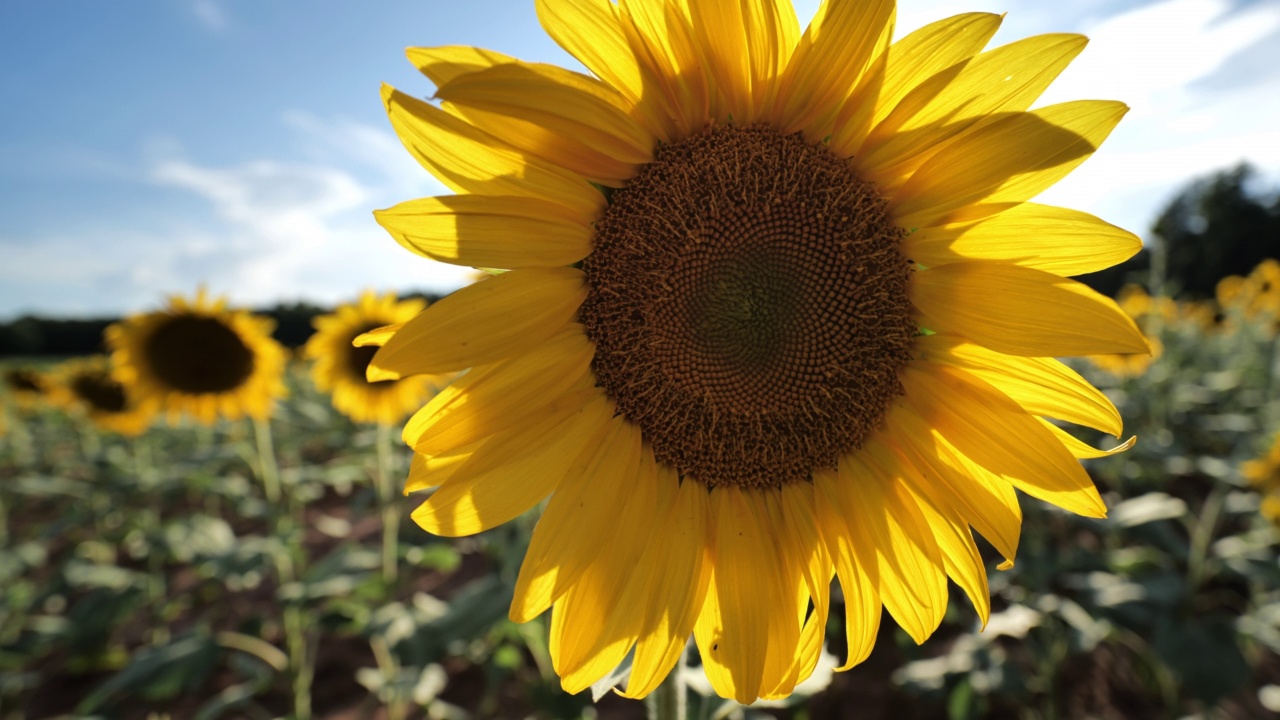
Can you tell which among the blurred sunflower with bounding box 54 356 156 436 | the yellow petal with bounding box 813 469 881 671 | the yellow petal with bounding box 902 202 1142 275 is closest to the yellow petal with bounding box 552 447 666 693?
the yellow petal with bounding box 813 469 881 671

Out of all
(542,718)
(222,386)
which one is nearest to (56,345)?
(222,386)

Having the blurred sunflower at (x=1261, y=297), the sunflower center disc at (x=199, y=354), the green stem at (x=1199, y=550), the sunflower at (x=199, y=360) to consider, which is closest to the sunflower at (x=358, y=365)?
the sunflower at (x=199, y=360)

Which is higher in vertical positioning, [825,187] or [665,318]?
[825,187]

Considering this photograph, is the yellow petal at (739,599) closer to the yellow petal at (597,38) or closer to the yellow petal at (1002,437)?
the yellow petal at (1002,437)

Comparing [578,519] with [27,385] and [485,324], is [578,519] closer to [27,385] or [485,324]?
[485,324]

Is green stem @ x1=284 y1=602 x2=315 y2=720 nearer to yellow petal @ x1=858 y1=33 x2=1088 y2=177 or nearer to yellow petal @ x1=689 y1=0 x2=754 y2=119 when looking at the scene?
yellow petal @ x1=689 y1=0 x2=754 y2=119

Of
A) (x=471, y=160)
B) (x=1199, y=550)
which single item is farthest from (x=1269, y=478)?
(x=471, y=160)

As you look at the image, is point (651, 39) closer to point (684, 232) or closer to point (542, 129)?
point (542, 129)
